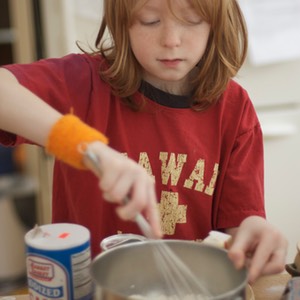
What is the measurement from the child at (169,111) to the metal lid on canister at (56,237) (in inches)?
7.7

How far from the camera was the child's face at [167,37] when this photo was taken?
0.79m

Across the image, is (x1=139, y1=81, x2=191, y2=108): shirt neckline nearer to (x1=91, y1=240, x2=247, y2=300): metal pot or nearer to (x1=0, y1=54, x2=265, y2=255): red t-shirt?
(x1=0, y1=54, x2=265, y2=255): red t-shirt

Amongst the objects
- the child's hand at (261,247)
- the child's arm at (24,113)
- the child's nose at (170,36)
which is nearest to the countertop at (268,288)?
the child's hand at (261,247)

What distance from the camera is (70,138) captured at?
0.56 metres

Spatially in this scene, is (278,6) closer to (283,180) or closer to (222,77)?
(283,180)

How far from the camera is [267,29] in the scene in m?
1.65

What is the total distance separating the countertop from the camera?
29.2 inches

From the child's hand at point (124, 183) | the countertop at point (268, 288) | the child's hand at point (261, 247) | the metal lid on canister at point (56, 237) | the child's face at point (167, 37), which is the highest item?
the child's face at point (167, 37)

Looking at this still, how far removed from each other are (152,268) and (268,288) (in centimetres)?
22

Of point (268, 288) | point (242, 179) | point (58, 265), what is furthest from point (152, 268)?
point (242, 179)

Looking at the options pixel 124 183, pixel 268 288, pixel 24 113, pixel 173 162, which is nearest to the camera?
pixel 124 183

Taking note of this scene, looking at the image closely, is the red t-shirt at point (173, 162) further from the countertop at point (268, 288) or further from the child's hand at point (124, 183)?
the child's hand at point (124, 183)

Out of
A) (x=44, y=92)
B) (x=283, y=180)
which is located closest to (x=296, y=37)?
(x=283, y=180)

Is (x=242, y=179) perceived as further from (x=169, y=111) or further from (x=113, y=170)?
(x=113, y=170)
